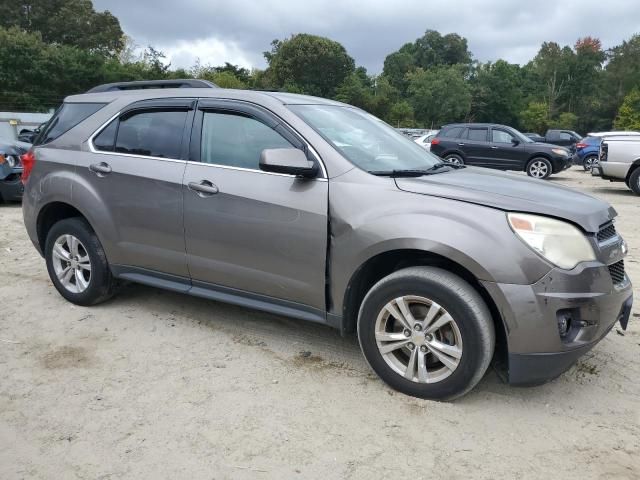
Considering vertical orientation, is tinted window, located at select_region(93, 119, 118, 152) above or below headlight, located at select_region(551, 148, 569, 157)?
above

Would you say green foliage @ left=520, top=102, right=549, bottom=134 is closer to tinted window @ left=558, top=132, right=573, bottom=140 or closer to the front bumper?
tinted window @ left=558, top=132, right=573, bottom=140

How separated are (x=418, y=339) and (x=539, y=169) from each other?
45.4ft

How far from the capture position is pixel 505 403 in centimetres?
290

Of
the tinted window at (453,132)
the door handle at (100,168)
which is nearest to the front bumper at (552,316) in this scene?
the door handle at (100,168)

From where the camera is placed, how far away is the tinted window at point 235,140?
3.36 metres

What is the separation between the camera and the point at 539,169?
15.1 meters

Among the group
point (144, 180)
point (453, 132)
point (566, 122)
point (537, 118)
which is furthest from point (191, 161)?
point (537, 118)

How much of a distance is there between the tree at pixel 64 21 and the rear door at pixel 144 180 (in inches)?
2180

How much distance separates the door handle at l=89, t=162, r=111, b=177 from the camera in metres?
3.90

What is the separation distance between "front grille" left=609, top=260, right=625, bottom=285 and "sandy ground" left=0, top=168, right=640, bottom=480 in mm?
682

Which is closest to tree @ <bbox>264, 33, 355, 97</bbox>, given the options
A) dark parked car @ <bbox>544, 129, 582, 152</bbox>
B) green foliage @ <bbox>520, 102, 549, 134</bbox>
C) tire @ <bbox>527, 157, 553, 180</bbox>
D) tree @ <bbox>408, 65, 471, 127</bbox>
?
tree @ <bbox>408, 65, 471, 127</bbox>

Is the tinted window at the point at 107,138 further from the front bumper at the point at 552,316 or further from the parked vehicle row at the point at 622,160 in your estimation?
the parked vehicle row at the point at 622,160

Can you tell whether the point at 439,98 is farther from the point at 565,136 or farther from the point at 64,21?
the point at 64,21

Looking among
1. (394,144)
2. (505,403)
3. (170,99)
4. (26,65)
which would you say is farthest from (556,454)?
(26,65)
